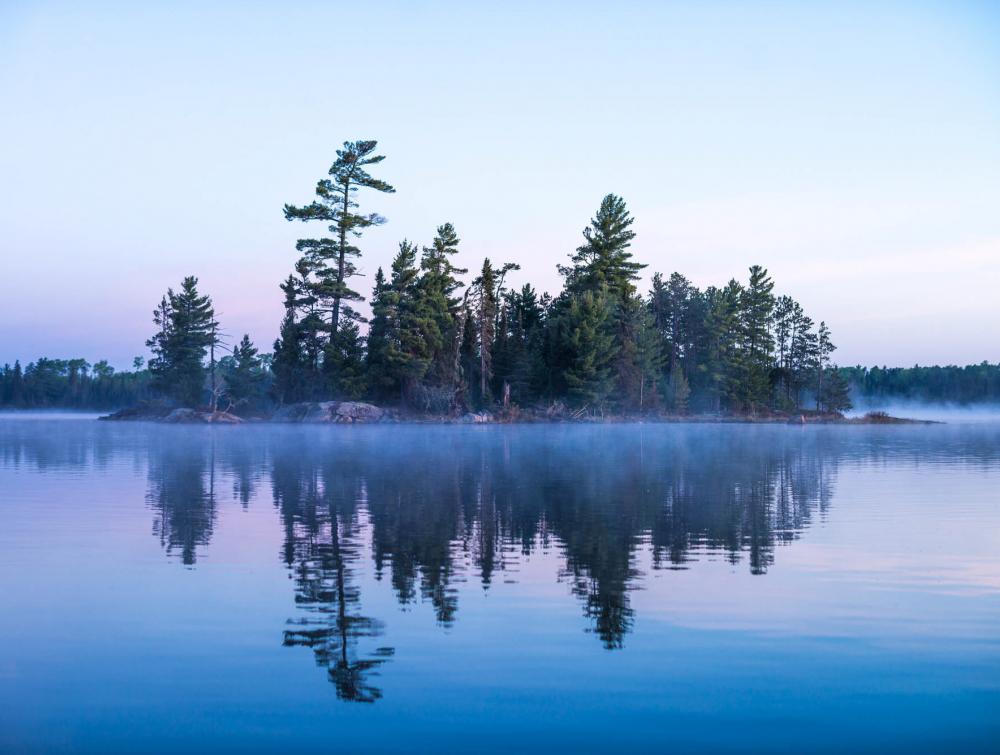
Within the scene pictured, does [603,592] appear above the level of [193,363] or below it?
below

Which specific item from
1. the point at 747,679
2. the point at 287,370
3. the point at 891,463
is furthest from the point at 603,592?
the point at 287,370

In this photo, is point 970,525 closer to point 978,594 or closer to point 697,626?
point 978,594

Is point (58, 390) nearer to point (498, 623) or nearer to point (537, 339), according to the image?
point (537, 339)

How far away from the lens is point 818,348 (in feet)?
446

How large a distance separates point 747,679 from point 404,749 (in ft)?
12.5

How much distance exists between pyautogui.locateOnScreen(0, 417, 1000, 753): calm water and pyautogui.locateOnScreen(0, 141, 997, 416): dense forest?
73241mm

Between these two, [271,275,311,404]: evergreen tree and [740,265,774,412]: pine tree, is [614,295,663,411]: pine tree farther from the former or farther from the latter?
[271,275,311,404]: evergreen tree

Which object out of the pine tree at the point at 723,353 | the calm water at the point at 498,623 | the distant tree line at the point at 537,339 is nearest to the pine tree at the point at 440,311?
the distant tree line at the point at 537,339

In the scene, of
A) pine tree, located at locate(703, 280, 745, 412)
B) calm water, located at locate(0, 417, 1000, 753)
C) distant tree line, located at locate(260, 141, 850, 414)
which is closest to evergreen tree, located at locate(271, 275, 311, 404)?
distant tree line, located at locate(260, 141, 850, 414)

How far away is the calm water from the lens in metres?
8.55

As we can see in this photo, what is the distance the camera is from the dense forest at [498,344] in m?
99.1

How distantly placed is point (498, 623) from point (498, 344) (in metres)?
102

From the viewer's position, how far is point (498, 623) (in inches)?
472

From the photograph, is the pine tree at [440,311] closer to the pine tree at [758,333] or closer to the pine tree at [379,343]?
the pine tree at [379,343]
